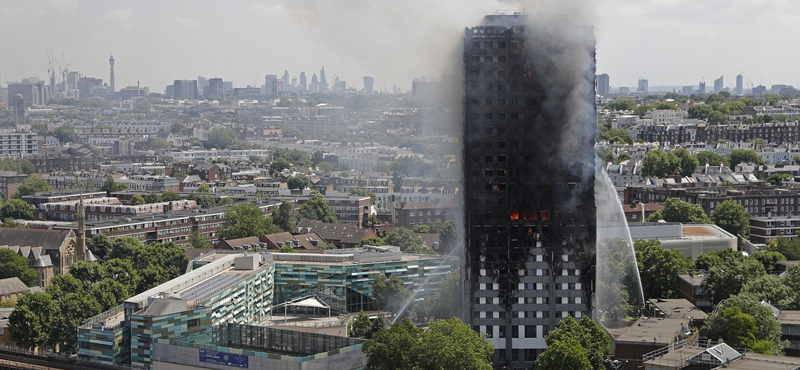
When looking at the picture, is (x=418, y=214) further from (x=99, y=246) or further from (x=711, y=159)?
(x=711, y=159)

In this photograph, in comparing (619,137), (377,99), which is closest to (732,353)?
(619,137)

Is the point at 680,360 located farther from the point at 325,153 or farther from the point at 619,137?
the point at 325,153

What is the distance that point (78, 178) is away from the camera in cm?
13662

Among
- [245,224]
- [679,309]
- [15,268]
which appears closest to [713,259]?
[679,309]

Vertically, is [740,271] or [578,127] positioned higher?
[578,127]

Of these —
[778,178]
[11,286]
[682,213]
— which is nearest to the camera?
[11,286]

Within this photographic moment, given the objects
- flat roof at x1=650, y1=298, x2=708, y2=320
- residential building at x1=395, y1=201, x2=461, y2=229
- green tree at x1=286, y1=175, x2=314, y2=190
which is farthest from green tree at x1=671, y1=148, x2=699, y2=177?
flat roof at x1=650, y1=298, x2=708, y2=320

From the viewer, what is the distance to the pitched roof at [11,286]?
6363 cm

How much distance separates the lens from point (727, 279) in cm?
5497

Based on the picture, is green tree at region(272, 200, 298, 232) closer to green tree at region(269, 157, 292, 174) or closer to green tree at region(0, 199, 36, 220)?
green tree at region(0, 199, 36, 220)

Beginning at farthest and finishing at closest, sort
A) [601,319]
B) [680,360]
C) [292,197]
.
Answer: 1. [292,197]
2. [601,319]
3. [680,360]

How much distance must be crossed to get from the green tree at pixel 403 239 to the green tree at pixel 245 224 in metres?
12.2

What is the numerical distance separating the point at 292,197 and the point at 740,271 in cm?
6252

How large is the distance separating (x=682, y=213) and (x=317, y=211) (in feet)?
102
